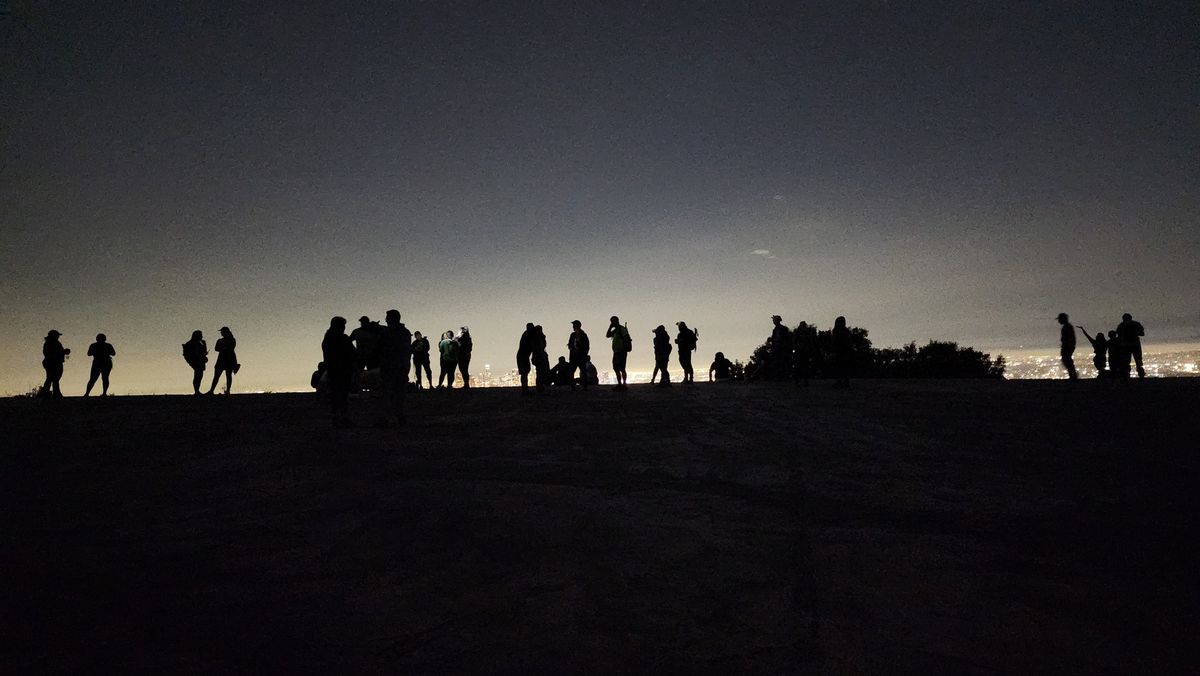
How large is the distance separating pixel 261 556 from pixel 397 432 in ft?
19.3

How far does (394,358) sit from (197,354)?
30.8 feet

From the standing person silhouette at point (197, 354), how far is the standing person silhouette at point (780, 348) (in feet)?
52.8

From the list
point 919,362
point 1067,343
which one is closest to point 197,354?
point 1067,343

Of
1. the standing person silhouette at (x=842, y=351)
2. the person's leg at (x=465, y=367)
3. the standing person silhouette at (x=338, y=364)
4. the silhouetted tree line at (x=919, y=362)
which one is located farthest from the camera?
the silhouetted tree line at (x=919, y=362)

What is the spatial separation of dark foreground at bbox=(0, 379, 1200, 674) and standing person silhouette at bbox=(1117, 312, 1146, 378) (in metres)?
11.7

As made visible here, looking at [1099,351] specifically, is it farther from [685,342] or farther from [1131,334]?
[685,342]

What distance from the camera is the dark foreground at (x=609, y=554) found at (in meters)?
2.98

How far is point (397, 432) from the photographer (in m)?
10.2

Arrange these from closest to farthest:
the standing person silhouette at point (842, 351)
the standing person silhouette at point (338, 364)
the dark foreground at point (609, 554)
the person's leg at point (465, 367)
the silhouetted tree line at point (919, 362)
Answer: the dark foreground at point (609, 554) < the standing person silhouette at point (338, 364) < the standing person silhouette at point (842, 351) < the person's leg at point (465, 367) < the silhouetted tree line at point (919, 362)

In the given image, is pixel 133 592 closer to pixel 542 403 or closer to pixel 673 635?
pixel 673 635

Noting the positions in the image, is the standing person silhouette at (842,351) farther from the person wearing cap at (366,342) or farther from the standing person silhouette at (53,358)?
the standing person silhouette at (53,358)

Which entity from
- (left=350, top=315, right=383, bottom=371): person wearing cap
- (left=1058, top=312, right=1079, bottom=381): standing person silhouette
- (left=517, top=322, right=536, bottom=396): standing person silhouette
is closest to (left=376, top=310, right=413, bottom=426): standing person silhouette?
(left=350, top=315, right=383, bottom=371): person wearing cap

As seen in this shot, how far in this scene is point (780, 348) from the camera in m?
21.1

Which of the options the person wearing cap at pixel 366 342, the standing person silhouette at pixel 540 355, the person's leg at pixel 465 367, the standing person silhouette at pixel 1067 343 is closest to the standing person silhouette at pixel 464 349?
the person's leg at pixel 465 367
